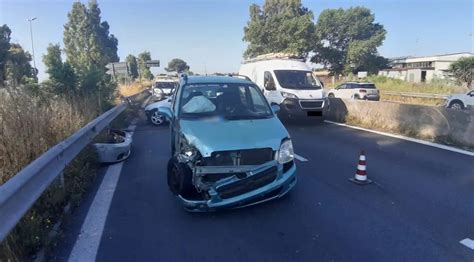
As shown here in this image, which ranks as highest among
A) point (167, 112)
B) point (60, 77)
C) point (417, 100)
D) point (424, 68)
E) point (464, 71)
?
point (424, 68)

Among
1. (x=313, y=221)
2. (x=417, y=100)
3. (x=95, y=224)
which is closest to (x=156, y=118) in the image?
(x=95, y=224)

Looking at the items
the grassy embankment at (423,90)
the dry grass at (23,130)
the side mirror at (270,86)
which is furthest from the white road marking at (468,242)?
the grassy embankment at (423,90)

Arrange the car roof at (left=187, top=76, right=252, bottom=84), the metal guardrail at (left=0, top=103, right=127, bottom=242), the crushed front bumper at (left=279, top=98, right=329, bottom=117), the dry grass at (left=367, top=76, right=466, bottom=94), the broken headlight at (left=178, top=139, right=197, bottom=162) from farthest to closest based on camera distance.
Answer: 1. the dry grass at (left=367, top=76, right=466, bottom=94)
2. the crushed front bumper at (left=279, top=98, right=329, bottom=117)
3. the car roof at (left=187, top=76, right=252, bottom=84)
4. the broken headlight at (left=178, top=139, right=197, bottom=162)
5. the metal guardrail at (left=0, top=103, right=127, bottom=242)

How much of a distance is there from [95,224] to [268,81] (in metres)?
9.68

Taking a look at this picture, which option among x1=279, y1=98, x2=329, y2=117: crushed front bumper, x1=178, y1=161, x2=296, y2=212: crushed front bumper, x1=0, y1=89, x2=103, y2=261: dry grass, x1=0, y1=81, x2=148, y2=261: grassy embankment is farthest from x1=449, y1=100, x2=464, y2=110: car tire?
x1=0, y1=89, x2=103, y2=261: dry grass

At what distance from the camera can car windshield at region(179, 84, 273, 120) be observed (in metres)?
5.35

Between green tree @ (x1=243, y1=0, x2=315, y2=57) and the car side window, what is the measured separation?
38.8m

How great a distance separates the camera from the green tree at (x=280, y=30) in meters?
50.9

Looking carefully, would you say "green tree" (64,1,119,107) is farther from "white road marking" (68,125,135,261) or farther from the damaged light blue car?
the damaged light blue car

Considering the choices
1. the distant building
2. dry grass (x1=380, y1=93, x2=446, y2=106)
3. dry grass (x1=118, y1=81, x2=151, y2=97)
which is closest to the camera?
dry grass (x1=380, y1=93, x2=446, y2=106)

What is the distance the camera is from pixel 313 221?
4188 millimetres

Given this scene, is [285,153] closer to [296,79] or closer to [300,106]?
[300,106]

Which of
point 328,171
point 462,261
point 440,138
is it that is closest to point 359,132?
point 440,138

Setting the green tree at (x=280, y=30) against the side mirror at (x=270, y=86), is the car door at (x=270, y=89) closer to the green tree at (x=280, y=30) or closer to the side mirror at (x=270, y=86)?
the side mirror at (x=270, y=86)
